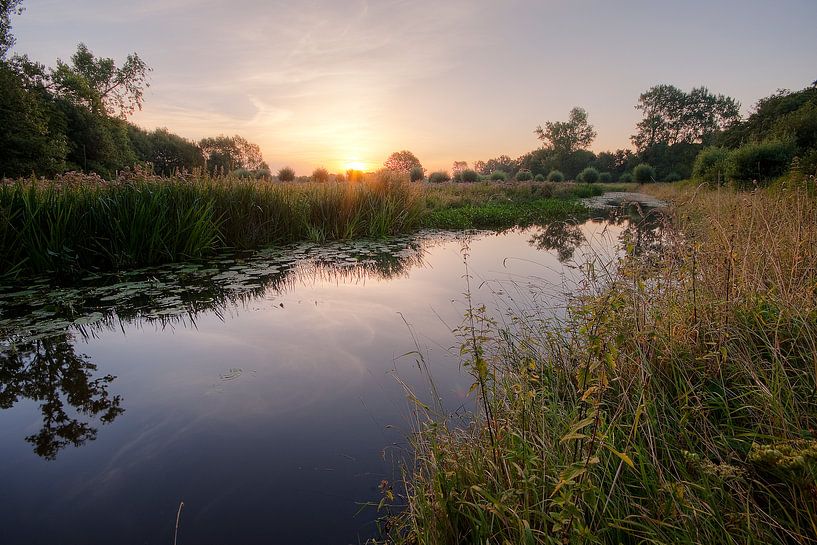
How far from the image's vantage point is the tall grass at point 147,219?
5848 millimetres

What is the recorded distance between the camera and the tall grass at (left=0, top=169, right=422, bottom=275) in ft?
19.2

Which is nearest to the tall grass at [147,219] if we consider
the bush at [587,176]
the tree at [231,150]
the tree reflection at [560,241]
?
the tree reflection at [560,241]

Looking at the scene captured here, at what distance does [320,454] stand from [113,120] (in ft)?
130

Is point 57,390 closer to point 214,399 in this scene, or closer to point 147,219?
point 214,399

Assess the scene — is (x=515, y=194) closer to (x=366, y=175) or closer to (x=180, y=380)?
(x=366, y=175)

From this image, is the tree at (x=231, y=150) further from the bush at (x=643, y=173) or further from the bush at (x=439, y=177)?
the bush at (x=643, y=173)

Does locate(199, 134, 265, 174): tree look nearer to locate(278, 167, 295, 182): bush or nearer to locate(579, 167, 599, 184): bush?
locate(278, 167, 295, 182): bush

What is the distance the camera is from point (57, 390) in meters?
3.09

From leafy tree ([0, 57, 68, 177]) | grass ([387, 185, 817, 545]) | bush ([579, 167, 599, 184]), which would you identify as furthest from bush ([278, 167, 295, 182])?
grass ([387, 185, 817, 545])

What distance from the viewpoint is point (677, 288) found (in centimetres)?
339

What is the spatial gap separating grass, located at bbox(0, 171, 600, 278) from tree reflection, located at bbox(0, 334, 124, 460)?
9.70ft

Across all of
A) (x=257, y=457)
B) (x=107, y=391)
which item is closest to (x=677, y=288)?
(x=257, y=457)

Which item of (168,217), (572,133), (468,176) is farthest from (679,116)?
(168,217)

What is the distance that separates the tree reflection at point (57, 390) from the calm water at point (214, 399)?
0.05 ft
